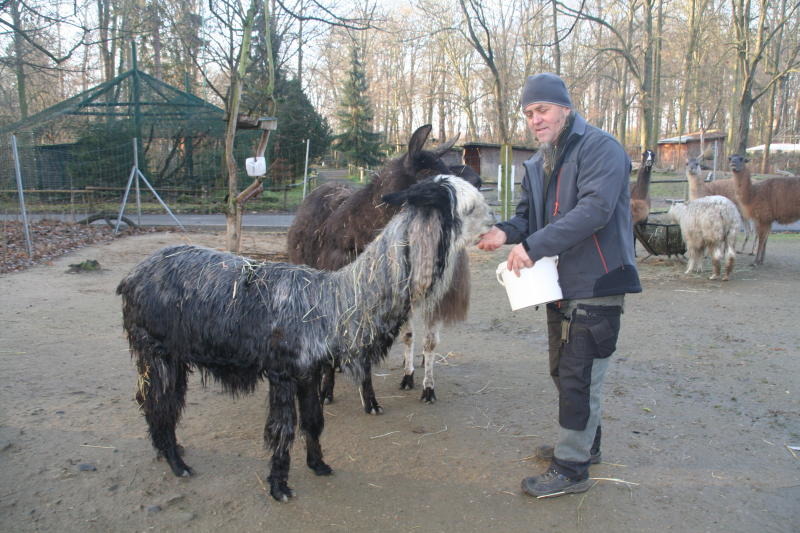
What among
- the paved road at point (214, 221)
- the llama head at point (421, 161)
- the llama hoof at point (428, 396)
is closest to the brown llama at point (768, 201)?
the paved road at point (214, 221)

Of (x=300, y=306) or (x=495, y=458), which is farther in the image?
(x=495, y=458)

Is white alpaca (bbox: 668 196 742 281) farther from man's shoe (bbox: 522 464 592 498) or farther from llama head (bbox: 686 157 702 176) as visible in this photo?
man's shoe (bbox: 522 464 592 498)

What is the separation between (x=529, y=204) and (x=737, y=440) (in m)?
2.20

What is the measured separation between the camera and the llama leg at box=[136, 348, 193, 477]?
10.8ft

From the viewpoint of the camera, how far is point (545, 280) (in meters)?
3.06

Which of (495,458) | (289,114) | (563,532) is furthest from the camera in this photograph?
(289,114)

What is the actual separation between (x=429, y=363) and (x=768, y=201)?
9.51 metres

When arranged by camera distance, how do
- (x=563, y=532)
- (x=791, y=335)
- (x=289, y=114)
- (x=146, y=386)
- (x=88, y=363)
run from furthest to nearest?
(x=289, y=114) → (x=791, y=335) → (x=88, y=363) → (x=146, y=386) → (x=563, y=532)

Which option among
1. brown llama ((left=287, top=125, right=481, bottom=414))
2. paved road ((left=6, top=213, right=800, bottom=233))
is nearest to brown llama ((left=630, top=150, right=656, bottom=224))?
paved road ((left=6, top=213, right=800, bottom=233))

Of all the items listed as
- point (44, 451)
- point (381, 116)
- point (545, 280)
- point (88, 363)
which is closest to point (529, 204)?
point (545, 280)

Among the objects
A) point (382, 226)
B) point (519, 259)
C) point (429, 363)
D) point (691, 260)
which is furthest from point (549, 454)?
point (691, 260)

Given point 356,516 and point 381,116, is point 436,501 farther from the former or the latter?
point 381,116

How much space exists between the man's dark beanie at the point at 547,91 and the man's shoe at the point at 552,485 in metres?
2.09

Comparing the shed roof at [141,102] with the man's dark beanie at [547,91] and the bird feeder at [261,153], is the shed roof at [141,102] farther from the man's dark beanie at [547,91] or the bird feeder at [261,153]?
the man's dark beanie at [547,91]
